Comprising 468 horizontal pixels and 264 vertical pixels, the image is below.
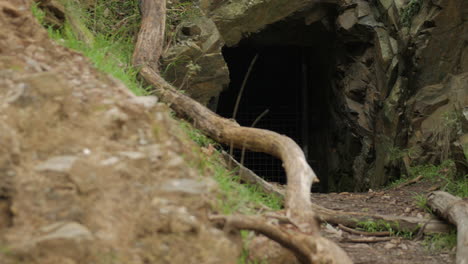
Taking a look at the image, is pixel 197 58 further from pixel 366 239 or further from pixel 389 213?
pixel 366 239

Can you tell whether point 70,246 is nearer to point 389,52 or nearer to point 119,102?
point 119,102

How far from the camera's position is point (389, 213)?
4719mm

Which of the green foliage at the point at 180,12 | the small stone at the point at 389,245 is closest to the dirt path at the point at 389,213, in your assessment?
the small stone at the point at 389,245

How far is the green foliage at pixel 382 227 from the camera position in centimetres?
411

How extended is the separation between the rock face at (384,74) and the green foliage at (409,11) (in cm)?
1

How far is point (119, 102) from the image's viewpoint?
237 centimetres

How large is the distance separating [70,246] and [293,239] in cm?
121

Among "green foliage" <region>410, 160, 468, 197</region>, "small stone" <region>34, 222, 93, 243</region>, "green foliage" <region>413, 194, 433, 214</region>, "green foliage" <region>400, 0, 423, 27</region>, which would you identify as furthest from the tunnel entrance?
"small stone" <region>34, 222, 93, 243</region>

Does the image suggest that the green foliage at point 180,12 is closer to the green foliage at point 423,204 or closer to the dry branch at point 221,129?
the dry branch at point 221,129

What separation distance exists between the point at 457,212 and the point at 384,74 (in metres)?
3.52

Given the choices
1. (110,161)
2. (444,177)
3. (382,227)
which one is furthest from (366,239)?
(110,161)

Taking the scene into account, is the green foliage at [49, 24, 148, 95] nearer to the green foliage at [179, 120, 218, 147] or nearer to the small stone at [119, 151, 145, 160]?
the green foliage at [179, 120, 218, 147]

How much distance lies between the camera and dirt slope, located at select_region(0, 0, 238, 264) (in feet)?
5.82


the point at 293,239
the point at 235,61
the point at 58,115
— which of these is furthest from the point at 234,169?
the point at 235,61
